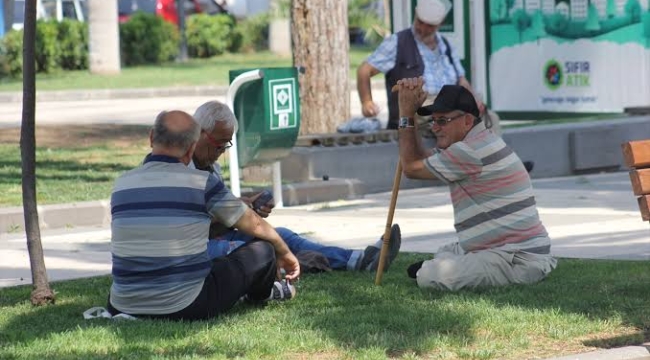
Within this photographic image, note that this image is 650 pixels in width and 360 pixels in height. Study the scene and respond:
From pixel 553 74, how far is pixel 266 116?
5688 millimetres

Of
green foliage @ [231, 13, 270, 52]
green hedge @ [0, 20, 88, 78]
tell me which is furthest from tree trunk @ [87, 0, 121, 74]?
green foliage @ [231, 13, 270, 52]

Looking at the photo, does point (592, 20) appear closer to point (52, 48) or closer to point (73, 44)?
point (52, 48)

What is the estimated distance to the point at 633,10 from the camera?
15.7 meters

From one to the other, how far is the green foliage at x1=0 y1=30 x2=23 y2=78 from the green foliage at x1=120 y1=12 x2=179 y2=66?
4152mm

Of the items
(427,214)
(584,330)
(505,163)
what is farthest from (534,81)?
(584,330)

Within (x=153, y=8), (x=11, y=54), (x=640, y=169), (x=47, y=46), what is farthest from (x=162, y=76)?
(x=640, y=169)

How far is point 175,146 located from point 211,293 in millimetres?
700

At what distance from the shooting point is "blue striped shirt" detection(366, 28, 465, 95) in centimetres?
1198

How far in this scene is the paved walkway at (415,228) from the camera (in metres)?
9.43

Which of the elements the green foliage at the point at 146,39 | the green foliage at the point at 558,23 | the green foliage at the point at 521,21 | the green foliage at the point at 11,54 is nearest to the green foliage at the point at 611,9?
the green foliage at the point at 558,23

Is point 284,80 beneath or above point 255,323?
above

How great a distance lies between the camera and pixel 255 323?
689 centimetres

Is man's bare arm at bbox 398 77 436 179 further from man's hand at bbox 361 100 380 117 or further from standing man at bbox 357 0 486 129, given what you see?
standing man at bbox 357 0 486 129

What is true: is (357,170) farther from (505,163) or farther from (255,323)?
(255,323)
